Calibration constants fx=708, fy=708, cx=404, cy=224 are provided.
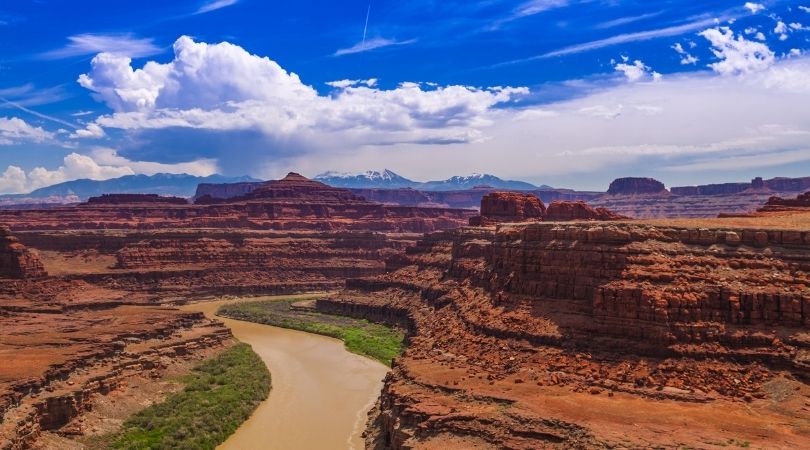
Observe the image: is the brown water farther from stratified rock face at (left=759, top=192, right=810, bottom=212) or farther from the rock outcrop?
stratified rock face at (left=759, top=192, right=810, bottom=212)

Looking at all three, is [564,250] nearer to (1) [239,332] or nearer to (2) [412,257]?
(1) [239,332]

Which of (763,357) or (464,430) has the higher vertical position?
(763,357)

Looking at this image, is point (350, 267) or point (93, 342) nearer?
point (93, 342)

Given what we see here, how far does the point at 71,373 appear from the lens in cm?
4641

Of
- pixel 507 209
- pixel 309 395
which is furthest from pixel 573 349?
pixel 507 209

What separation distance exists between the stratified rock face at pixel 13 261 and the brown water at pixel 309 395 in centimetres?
3082

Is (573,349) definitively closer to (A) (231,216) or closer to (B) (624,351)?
(B) (624,351)

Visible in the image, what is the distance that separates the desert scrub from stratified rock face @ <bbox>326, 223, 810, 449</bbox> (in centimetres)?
1005

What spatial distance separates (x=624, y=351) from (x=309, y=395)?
86.1ft

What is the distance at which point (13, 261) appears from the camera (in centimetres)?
8938

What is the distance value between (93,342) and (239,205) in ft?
431

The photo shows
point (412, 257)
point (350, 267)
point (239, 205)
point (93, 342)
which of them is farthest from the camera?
point (239, 205)

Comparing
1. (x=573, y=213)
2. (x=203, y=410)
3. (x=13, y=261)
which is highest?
(x=573, y=213)

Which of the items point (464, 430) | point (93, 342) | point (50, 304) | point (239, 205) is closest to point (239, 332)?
point (50, 304)
